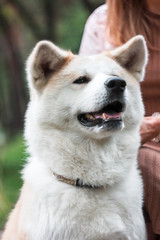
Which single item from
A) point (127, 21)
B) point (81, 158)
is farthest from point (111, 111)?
point (127, 21)

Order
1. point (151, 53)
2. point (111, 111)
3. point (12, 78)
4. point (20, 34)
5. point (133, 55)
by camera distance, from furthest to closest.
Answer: point (12, 78), point (20, 34), point (151, 53), point (133, 55), point (111, 111)

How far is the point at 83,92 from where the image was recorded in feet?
7.32

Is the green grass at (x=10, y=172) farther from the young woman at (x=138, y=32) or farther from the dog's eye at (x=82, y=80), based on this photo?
the dog's eye at (x=82, y=80)

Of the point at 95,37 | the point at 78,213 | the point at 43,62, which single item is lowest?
the point at 78,213

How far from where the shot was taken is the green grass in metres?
4.53

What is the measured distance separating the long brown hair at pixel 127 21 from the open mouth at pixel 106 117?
2.44 ft

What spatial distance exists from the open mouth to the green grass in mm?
2159

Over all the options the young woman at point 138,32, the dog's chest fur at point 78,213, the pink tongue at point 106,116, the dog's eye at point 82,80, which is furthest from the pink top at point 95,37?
the dog's chest fur at point 78,213

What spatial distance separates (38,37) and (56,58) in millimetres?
4329

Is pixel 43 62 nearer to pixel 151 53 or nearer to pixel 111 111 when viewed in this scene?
pixel 111 111

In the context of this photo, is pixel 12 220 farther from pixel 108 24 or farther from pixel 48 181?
pixel 108 24

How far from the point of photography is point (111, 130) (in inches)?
86.8

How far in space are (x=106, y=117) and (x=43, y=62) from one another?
406 millimetres

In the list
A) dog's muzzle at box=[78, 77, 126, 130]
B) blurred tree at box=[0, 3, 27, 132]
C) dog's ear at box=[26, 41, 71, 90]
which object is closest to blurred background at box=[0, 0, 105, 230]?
blurred tree at box=[0, 3, 27, 132]
